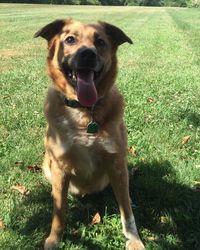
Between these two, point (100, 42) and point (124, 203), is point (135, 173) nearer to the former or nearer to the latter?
point (124, 203)

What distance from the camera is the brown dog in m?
3.49

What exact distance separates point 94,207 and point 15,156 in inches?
52.7

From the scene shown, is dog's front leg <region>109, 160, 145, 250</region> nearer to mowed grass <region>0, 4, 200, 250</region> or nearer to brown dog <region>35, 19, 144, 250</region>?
brown dog <region>35, 19, 144, 250</region>

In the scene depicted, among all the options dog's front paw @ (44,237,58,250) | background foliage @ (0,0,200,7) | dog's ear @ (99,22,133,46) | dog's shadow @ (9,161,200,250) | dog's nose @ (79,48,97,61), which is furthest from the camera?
background foliage @ (0,0,200,7)

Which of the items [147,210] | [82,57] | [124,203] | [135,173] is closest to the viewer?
[82,57]

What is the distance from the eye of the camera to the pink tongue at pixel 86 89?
3477 mm

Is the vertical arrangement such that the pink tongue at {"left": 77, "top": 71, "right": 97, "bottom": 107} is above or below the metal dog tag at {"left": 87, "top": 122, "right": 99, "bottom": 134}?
above

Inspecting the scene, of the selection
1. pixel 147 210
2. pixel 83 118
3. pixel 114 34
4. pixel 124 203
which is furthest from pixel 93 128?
pixel 147 210

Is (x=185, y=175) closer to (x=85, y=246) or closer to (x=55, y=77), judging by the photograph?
(x=85, y=246)

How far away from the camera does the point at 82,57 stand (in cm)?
346

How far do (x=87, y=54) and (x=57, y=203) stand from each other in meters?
1.24

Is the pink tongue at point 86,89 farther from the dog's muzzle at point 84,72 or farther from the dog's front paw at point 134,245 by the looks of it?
the dog's front paw at point 134,245

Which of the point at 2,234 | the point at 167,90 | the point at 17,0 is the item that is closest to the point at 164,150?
the point at 2,234

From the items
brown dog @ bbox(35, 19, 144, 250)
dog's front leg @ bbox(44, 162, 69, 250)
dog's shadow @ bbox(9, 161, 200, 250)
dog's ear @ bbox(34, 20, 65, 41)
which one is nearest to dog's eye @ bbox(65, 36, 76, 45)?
brown dog @ bbox(35, 19, 144, 250)
